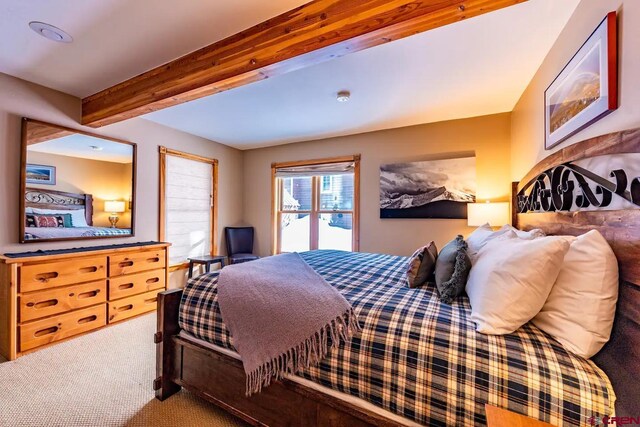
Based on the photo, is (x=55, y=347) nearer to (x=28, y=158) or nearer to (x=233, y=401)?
(x=28, y=158)

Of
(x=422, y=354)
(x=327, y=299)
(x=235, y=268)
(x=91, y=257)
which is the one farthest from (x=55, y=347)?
(x=422, y=354)

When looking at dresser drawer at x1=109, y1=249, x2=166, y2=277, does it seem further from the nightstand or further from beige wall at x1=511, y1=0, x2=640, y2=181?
beige wall at x1=511, y1=0, x2=640, y2=181

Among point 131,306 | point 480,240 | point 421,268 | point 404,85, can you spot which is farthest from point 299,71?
point 131,306

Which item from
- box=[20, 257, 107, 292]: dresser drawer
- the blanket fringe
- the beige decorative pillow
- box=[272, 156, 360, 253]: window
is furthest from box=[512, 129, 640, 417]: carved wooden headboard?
box=[20, 257, 107, 292]: dresser drawer

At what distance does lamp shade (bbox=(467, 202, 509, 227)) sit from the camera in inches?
108

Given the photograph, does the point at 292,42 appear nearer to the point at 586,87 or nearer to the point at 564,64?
the point at 586,87

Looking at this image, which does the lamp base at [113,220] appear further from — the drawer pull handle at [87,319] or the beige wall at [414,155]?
the beige wall at [414,155]

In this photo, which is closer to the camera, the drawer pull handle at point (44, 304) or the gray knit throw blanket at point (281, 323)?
the gray knit throw blanket at point (281, 323)

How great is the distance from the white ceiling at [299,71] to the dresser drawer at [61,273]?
169cm

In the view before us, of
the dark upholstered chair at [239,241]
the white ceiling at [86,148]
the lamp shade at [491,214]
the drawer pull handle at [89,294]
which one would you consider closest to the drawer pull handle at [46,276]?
the drawer pull handle at [89,294]

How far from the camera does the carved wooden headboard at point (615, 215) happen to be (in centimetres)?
86

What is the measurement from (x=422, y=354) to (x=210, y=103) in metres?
A: 3.00

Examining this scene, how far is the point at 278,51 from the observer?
1647mm

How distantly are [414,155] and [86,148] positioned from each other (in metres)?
3.89
